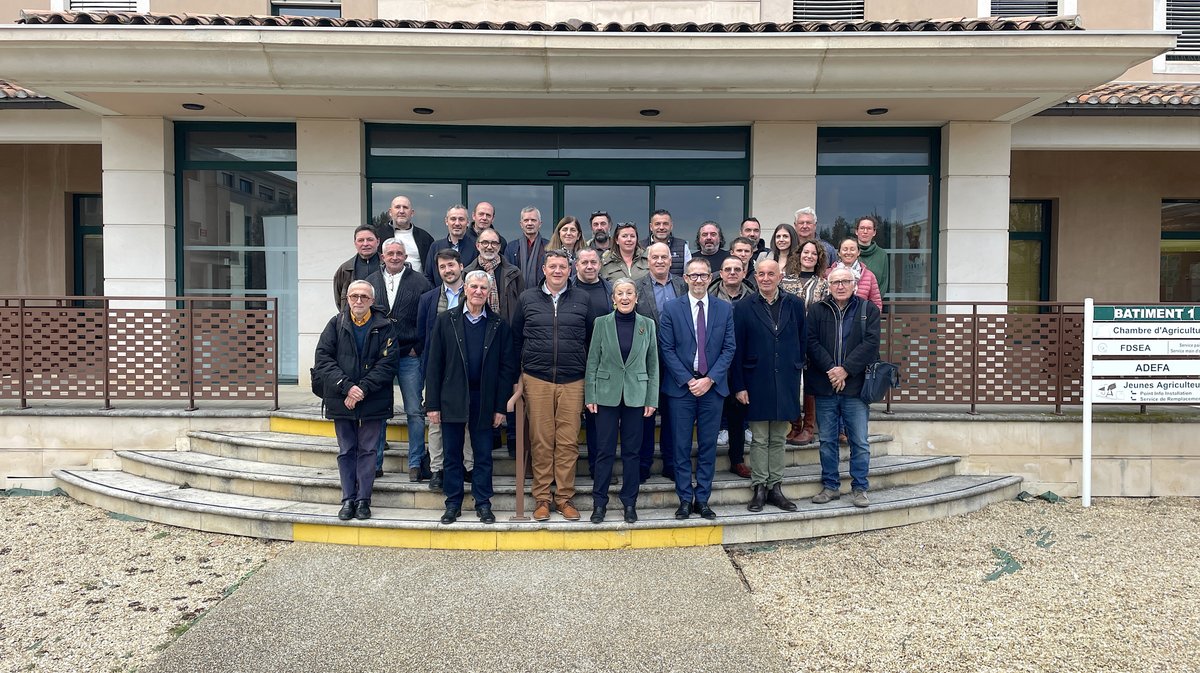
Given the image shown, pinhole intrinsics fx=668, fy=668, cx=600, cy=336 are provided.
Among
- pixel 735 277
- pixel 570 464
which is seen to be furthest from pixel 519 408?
pixel 735 277

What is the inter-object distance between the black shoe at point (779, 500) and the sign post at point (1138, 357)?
3.33 metres

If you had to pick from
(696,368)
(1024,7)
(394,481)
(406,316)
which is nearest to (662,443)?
(696,368)

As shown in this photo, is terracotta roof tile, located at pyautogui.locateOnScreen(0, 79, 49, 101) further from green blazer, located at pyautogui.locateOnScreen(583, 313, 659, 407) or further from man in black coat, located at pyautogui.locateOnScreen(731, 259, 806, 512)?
man in black coat, located at pyautogui.locateOnScreen(731, 259, 806, 512)

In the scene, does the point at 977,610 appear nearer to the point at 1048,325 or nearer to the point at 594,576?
the point at 594,576

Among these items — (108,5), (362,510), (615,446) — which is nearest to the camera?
(615,446)

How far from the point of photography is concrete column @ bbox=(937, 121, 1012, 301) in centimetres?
838

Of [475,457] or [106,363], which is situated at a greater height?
[106,363]

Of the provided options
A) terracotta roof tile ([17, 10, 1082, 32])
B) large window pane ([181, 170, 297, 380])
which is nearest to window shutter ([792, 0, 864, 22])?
terracotta roof tile ([17, 10, 1082, 32])

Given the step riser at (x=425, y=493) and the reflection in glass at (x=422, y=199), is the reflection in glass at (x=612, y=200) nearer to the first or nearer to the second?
the reflection in glass at (x=422, y=199)

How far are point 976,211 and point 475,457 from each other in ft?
23.2

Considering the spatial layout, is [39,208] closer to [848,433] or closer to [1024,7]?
[848,433]

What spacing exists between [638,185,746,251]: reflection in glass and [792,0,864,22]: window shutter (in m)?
2.96

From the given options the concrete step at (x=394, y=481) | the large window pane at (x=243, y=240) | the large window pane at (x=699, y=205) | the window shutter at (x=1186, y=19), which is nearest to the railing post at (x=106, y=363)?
the concrete step at (x=394, y=481)

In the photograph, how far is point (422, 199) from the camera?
884cm
